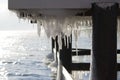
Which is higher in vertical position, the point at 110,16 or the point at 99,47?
the point at 110,16

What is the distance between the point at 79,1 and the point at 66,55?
10175 mm

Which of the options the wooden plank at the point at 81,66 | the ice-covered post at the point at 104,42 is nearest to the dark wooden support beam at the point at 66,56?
the wooden plank at the point at 81,66

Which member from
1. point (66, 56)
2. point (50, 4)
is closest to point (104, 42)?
point (50, 4)

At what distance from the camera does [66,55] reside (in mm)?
17906

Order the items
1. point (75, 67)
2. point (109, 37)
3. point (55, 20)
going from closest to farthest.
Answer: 1. point (109, 37)
2. point (55, 20)
3. point (75, 67)

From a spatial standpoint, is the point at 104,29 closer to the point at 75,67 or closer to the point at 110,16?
the point at 110,16

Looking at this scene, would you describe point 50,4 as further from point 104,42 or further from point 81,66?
point 81,66

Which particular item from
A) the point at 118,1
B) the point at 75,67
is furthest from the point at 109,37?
the point at 75,67

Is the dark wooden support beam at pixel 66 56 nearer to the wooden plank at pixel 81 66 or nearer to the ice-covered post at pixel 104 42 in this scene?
the wooden plank at pixel 81 66

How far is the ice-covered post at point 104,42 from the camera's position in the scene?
767 centimetres

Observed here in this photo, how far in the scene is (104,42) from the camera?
7.67m

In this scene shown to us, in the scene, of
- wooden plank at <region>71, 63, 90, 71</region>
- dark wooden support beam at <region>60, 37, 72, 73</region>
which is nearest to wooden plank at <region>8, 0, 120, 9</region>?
wooden plank at <region>71, 63, 90, 71</region>

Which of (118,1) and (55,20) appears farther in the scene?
(55,20)

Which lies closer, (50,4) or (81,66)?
(50,4)
